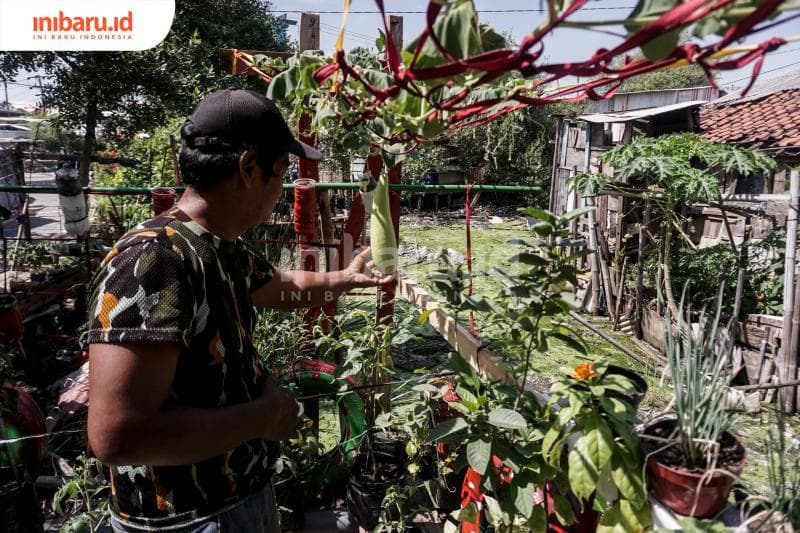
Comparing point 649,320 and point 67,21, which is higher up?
point 67,21

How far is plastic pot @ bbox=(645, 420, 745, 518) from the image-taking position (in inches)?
41.8

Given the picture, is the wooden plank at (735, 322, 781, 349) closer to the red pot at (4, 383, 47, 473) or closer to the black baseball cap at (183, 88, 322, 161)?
the black baseball cap at (183, 88, 322, 161)

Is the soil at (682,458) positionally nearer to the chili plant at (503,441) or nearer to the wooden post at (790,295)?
the chili plant at (503,441)

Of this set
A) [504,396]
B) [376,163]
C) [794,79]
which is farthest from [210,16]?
[794,79]

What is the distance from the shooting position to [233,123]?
→ 4.05 feet

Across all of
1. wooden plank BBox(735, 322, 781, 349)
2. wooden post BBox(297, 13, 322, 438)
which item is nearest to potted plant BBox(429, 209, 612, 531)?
wooden post BBox(297, 13, 322, 438)

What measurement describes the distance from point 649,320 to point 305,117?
18.4 feet

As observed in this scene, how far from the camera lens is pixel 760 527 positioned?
99cm

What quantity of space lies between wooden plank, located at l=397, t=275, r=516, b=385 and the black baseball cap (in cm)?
75

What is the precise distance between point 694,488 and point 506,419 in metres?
0.41

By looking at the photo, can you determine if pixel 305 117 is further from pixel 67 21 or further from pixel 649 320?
pixel 649 320

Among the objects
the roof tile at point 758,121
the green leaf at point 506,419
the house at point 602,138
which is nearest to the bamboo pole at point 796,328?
the house at point 602,138

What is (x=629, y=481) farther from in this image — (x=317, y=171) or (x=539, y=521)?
(x=317, y=171)

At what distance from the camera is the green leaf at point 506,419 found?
1307 mm
